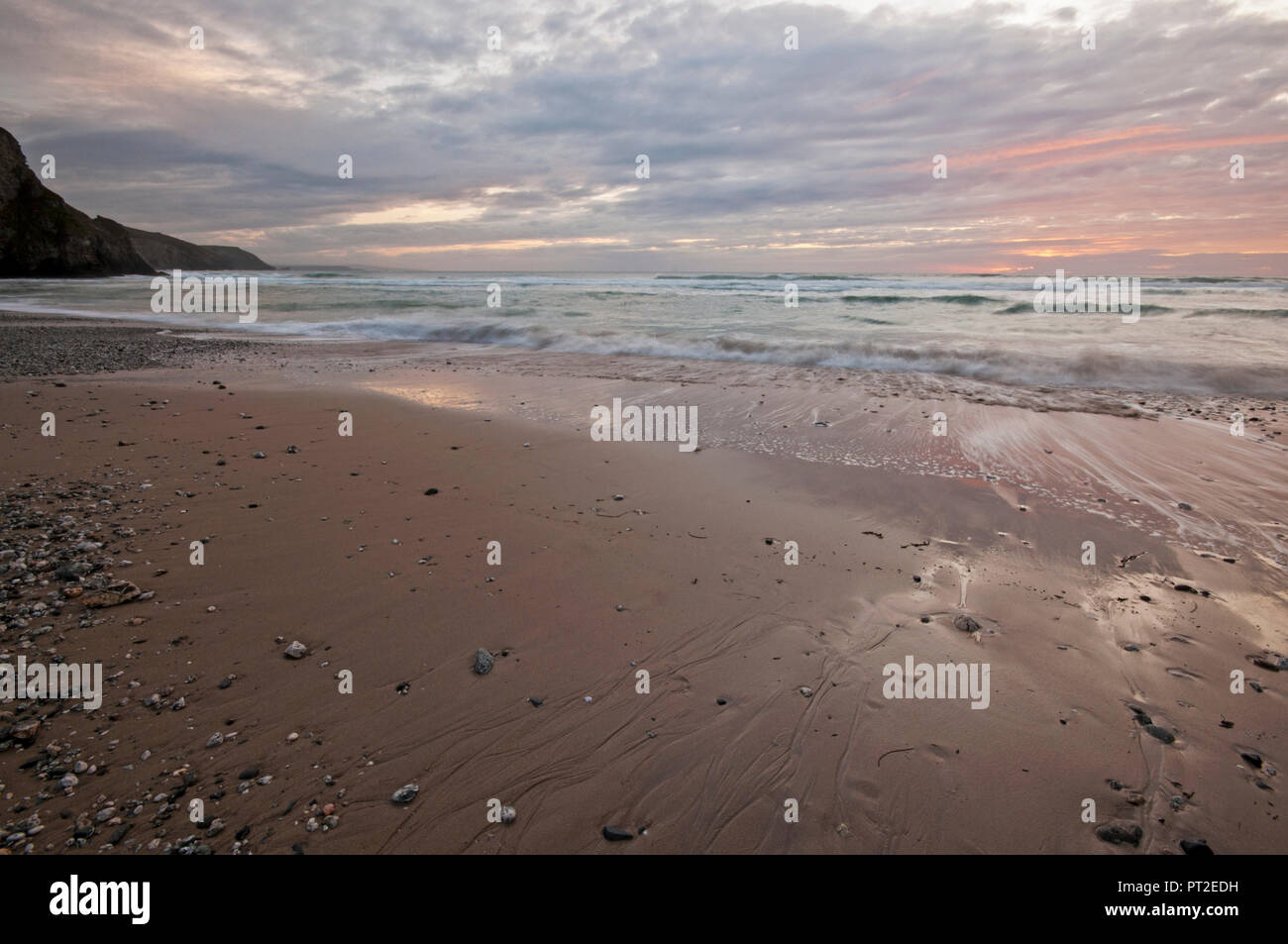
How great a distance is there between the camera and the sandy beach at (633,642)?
2848 mm

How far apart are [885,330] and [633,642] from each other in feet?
70.6

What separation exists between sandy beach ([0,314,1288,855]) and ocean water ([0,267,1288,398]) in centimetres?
780

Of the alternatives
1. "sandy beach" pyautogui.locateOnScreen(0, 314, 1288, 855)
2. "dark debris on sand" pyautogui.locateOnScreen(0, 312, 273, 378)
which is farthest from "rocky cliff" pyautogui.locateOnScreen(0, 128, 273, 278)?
"sandy beach" pyautogui.locateOnScreen(0, 314, 1288, 855)

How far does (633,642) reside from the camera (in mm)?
4203

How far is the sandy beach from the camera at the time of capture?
9.34ft

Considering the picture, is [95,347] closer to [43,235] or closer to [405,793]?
[405,793]

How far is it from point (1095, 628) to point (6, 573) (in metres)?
8.38

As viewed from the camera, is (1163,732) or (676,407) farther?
(676,407)

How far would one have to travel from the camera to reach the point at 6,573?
4.34 m

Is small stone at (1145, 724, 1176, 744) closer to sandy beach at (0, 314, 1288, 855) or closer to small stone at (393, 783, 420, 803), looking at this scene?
sandy beach at (0, 314, 1288, 855)
